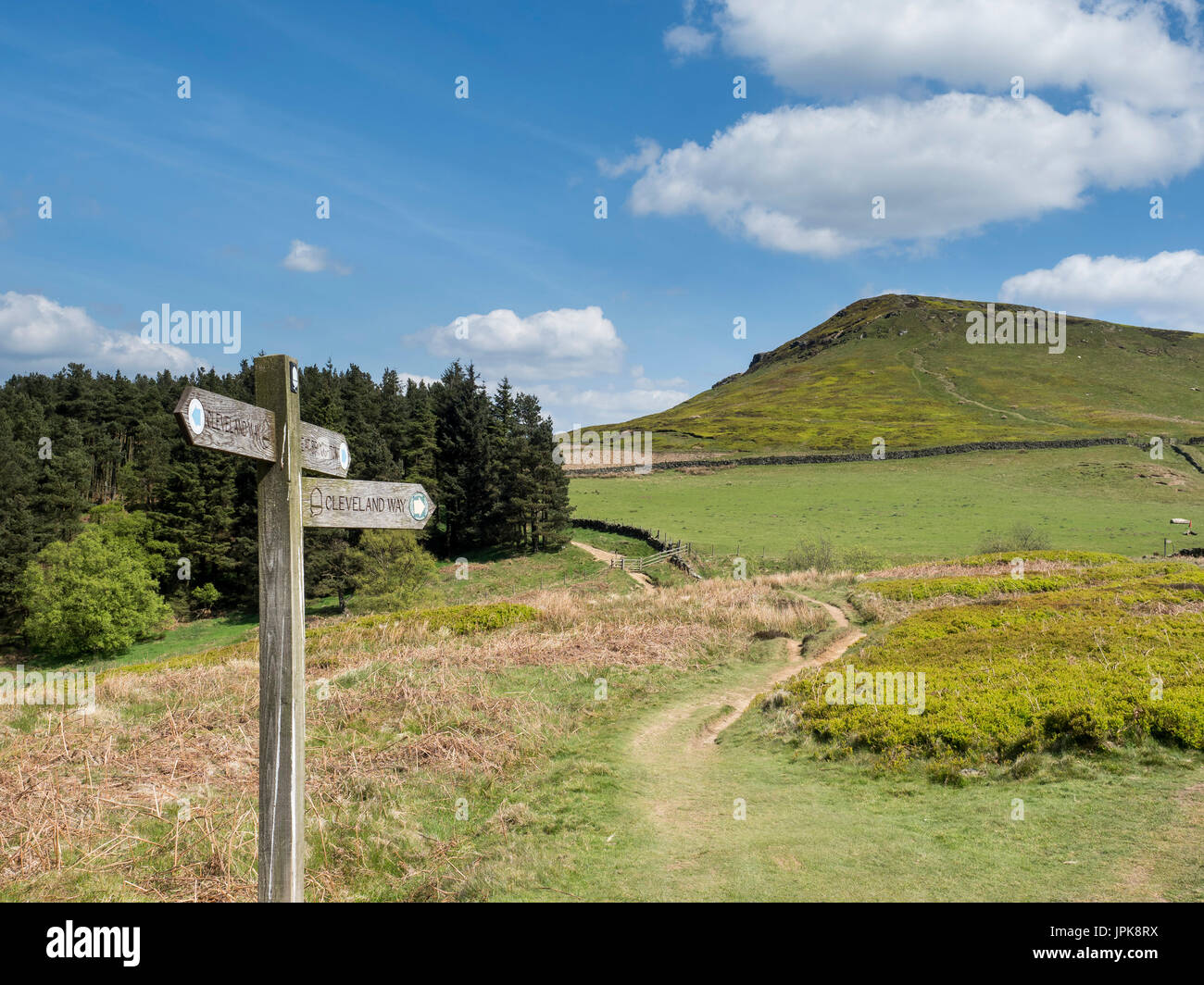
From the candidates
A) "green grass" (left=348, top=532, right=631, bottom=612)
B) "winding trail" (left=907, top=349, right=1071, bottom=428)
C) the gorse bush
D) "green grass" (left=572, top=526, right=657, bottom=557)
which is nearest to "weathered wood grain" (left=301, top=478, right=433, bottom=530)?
the gorse bush

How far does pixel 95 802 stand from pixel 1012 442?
94.5 metres

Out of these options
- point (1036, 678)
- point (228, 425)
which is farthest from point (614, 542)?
point (228, 425)

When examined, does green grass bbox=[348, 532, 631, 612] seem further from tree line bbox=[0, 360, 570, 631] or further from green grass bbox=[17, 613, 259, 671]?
green grass bbox=[17, 613, 259, 671]

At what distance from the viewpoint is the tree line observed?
5381 centimetres

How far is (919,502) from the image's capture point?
6216cm

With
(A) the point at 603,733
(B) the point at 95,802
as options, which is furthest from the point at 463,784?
(B) the point at 95,802

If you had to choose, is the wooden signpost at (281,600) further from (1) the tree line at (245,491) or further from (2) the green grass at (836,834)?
(1) the tree line at (245,491)

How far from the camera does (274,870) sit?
463 cm

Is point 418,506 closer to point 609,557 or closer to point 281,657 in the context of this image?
point 281,657
